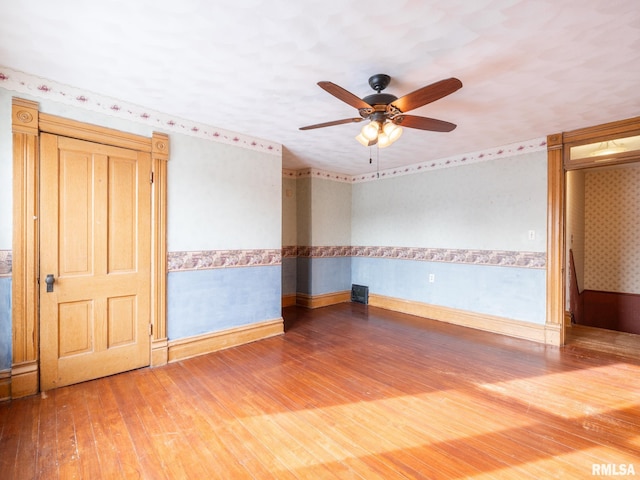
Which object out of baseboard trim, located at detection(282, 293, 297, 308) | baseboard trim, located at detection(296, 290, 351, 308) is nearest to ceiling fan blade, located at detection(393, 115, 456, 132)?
baseboard trim, located at detection(296, 290, 351, 308)

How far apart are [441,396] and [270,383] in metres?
1.43

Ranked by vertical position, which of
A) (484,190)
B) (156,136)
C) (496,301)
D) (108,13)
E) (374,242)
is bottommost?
(496,301)

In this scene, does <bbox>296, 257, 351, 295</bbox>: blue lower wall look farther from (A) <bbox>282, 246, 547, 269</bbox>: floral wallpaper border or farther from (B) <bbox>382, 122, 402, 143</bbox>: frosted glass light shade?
(B) <bbox>382, 122, 402, 143</bbox>: frosted glass light shade

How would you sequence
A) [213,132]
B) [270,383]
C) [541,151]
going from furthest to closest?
[541,151] → [213,132] → [270,383]

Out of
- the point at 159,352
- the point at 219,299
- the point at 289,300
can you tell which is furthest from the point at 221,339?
the point at 289,300

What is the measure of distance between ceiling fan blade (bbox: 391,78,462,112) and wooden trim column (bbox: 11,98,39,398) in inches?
112

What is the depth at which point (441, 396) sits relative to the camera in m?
2.48

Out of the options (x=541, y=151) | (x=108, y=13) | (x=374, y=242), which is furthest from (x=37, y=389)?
(x=541, y=151)

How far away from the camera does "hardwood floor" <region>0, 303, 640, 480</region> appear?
173 centimetres

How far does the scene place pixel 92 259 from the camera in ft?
8.96

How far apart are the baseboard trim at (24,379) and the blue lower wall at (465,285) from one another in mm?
Answer: 4653

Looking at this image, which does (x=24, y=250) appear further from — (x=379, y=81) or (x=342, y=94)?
(x=379, y=81)

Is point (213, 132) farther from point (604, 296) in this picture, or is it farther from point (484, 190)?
point (604, 296)

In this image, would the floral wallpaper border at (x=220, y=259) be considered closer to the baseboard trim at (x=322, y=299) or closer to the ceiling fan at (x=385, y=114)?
the baseboard trim at (x=322, y=299)
